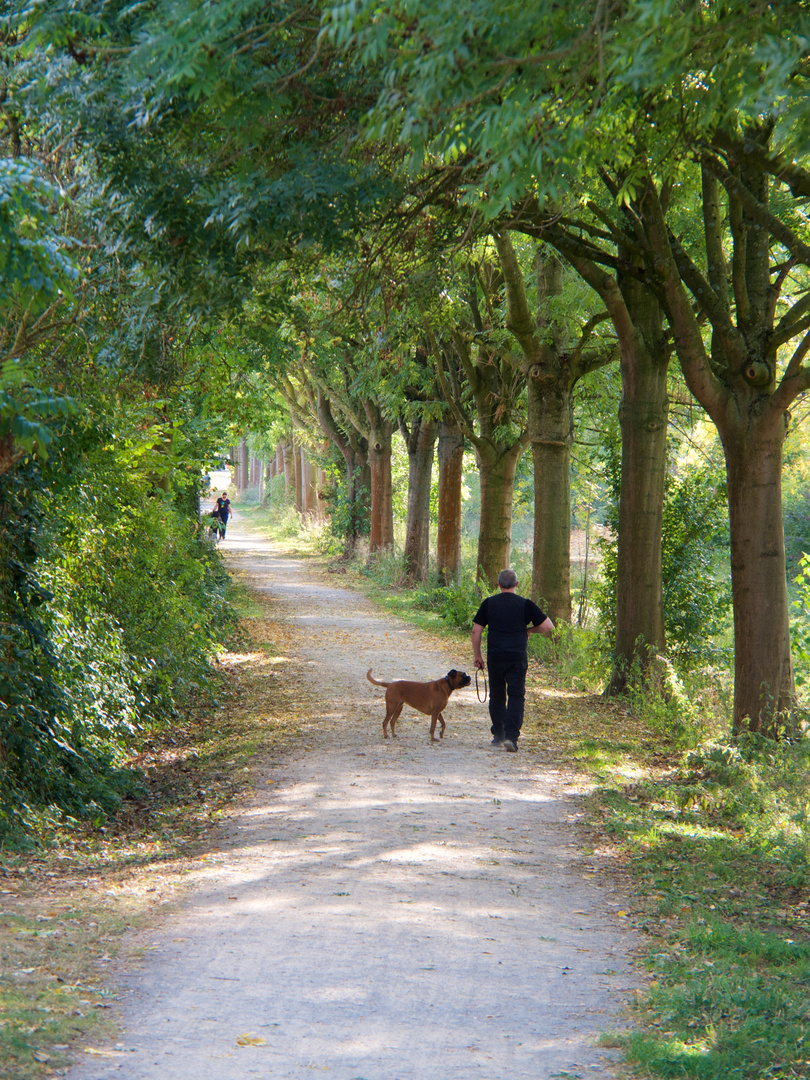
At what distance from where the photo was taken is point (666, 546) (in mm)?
15297

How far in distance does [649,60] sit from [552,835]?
224 inches

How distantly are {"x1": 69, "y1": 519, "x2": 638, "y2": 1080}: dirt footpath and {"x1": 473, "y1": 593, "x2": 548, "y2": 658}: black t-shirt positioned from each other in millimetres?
1145

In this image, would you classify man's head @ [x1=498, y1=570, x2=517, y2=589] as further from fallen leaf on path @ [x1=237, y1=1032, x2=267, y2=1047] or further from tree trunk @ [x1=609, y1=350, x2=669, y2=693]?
fallen leaf on path @ [x1=237, y1=1032, x2=267, y2=1047]

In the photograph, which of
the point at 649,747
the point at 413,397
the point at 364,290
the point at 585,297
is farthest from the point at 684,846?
the point at 413,397

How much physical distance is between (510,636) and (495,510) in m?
10.6

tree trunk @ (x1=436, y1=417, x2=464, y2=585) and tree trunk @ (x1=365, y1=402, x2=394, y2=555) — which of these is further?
tree trunk @ (x1=365, y1=402, x2=394, y2=555)

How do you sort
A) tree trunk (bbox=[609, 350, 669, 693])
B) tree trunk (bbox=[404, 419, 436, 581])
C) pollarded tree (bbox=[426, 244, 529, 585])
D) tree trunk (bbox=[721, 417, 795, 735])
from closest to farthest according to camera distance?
tree trunk (bbox=[721, 417, 795, 735])
tree trunk (bbox=[609, 350, 669, 693])
pollarded tree (bbox=[426, 244, 529, 585])
tree trunk (bbox=[404, 419, 436, 581])

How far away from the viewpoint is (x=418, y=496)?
86.1 ft

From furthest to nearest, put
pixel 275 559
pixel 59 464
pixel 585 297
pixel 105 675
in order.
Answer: pixel 275 559 < pixel 585 297 < pixel 105 675 < pixel 59 464

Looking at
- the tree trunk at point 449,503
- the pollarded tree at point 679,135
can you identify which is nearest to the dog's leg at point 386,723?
the pollarded tree at point 679,135

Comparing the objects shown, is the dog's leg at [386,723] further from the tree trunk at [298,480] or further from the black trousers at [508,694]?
the tree trunk at [298,480]

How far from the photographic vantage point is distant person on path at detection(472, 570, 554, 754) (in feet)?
34.2

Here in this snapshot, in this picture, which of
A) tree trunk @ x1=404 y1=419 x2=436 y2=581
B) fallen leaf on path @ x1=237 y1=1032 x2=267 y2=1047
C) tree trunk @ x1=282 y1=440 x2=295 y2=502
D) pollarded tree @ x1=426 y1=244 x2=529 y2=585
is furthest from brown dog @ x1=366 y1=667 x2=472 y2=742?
tree trunk @ x1=282 y1=440 x2=295 y2=502

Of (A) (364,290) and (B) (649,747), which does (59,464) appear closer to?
(A) (364,290)
